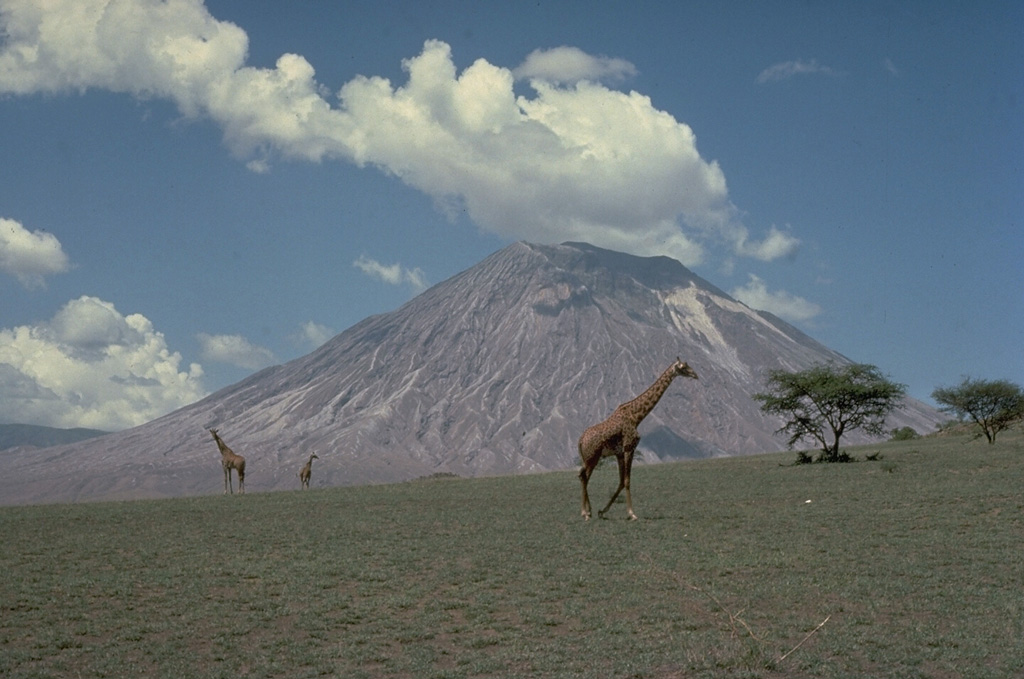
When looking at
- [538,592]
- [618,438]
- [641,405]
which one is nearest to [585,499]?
[618,438]

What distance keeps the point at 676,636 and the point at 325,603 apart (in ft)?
24.1

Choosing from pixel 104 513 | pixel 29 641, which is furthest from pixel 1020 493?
pixel 104 513

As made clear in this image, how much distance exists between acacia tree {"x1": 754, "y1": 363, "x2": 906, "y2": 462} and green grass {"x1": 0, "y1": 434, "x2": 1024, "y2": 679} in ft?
81.8

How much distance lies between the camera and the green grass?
15281 millimetres

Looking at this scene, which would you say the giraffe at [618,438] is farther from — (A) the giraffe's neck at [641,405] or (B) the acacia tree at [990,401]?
(B) the acacia tree at [990,401]

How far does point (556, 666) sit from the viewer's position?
14789 millimetres

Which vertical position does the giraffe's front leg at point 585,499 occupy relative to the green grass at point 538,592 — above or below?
above

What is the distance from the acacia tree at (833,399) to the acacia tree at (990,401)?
7.55m

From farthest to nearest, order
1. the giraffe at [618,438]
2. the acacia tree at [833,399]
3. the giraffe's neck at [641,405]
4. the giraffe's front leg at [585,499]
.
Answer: the acacia tree at [833,399]
the giraffe's front leg at [585,499]
the giraffe's neck at [641,405]
the giraffe at [618,438]

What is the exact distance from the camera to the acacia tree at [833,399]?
194ft

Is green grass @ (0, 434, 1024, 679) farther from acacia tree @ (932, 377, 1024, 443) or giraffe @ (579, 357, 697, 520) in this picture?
acacia tree @ (932, 377, 1024, 443)

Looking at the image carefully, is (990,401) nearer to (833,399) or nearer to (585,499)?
(833,399)

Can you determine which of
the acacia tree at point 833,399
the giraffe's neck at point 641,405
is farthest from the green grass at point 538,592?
the acacia tree at point 833,399

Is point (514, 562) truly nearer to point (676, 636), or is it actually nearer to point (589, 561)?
point (589, 561)
